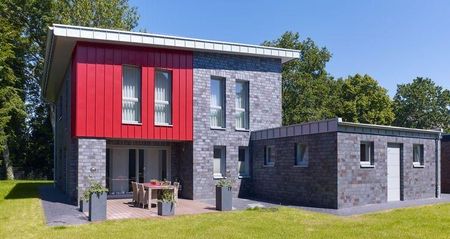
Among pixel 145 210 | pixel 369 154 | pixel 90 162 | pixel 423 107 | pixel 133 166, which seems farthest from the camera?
pixel 423 107

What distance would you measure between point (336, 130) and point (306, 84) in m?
25.6

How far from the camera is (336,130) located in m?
14.8

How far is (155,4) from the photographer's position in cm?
2605

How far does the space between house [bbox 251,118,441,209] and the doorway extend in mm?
4042

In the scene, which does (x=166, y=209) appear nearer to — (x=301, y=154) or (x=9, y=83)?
(x=301, y=154)

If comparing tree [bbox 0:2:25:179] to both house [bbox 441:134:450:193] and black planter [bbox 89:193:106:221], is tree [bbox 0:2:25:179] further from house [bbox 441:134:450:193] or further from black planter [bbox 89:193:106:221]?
house [bbox 441:134:450:193]

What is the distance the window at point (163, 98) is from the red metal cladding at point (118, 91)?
0.21 meters

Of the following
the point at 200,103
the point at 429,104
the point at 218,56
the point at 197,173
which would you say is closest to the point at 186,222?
the point at 197,173

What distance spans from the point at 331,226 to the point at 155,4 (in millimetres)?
Answer: 18718

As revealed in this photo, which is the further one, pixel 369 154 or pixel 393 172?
pixel 393 172

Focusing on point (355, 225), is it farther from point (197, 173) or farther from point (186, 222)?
point (197, 173)

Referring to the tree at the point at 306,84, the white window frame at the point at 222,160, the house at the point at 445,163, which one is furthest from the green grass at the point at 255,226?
the tree at the point at 306,84

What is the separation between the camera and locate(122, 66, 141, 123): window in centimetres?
1742

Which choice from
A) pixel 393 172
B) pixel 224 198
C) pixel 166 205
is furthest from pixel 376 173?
pixel 166 205
